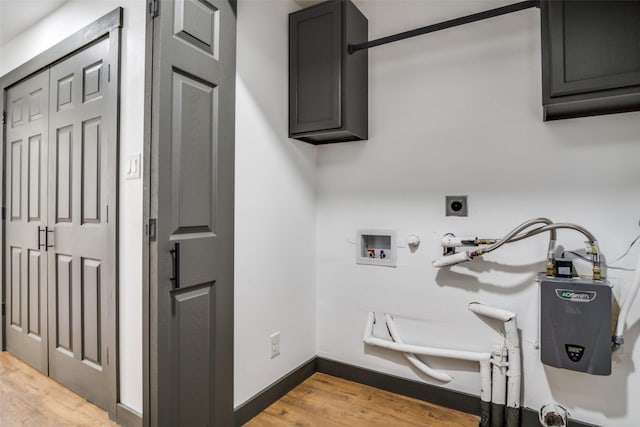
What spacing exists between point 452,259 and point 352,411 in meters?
1.04

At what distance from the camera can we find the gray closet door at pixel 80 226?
1.92m

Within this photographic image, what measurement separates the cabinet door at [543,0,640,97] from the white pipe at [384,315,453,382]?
153 cm

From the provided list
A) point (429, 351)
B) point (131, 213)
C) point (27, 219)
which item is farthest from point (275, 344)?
point (27, 219)

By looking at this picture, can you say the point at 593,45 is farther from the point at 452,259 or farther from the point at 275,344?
the point at 275,344

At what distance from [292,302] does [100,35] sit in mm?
1885

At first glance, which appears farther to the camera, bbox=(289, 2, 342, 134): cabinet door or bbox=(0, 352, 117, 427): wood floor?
bbox=(289, 2, 342, 134): cabinet door

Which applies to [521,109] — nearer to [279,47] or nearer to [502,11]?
[502,11]

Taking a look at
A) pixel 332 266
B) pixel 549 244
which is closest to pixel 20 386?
pixel 332 266

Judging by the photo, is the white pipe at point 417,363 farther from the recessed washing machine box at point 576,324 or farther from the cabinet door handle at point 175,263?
the cabinet door handle at point 175,263

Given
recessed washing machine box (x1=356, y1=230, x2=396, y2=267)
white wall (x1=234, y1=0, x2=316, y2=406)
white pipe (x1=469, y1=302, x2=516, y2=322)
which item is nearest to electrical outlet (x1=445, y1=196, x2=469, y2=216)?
recessed washing machine box (x1=356, y1=230, x2=396, y2=267)

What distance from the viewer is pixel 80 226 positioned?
2100mm

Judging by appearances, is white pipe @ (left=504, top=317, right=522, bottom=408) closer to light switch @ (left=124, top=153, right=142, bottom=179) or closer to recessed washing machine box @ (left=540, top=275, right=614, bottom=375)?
recessed washing machine box @ (left=540, top=275, right=614, bottom=375)

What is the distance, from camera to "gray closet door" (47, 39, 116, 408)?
6.29 feet

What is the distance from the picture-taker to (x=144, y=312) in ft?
5.04
